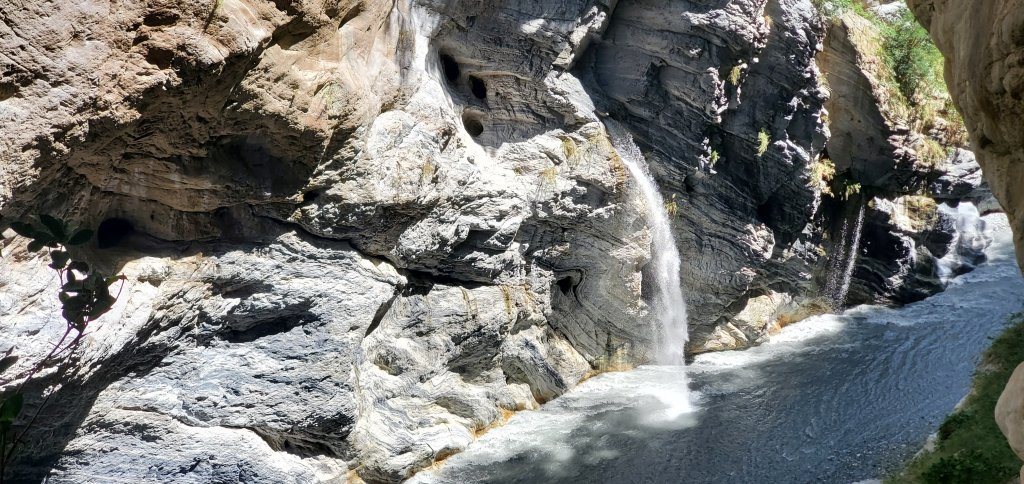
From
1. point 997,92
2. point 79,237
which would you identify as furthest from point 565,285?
point 79,237

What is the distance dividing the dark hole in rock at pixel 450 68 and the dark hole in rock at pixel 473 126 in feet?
2.79

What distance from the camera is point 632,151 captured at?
1484 cm

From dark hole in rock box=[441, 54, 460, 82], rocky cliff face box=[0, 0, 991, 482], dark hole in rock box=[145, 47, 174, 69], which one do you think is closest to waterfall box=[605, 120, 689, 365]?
rocky cliff face box=[0, 0, 991, 482]

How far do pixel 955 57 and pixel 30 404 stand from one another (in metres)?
10.1

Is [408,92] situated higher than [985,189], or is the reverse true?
[408,92]

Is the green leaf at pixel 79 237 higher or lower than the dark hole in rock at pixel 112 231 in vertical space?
lower

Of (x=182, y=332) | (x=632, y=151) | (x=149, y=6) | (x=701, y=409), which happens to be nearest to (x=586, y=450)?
(x=701, y=409)

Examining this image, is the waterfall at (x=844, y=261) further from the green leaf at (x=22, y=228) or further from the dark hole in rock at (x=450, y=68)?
the green leaf at (x=22, y=228)

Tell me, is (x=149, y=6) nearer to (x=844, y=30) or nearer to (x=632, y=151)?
(x=632, y=151)

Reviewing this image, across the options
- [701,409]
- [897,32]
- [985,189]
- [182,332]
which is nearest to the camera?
[182,332]

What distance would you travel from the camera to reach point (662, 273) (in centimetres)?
1631

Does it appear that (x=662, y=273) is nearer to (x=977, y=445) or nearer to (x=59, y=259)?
(x=977, y=445)

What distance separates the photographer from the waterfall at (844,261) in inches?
746

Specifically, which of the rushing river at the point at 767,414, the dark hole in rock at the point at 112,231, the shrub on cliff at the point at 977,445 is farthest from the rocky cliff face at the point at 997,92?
the dark hole in rock at the point at 112,231
